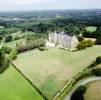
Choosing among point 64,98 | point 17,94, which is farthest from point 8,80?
point 64,98

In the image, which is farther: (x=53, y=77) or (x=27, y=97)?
(x=53, y=77)

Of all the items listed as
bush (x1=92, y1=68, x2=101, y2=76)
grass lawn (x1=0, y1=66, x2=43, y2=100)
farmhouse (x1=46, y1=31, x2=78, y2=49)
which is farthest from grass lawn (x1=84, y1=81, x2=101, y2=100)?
farmhouse (x1=46, y1=31, x2=78, y2=49)

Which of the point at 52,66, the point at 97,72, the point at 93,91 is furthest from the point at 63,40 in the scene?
the point at 93,91

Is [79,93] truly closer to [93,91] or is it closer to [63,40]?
[93,91]

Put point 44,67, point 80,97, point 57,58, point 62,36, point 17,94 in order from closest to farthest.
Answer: point 80,97 < point 17,94 < point 44,67 < point 57,58 < point 62,36

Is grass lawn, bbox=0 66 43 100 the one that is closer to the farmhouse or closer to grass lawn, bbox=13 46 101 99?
grass lawn, bbox=13 46 101 99

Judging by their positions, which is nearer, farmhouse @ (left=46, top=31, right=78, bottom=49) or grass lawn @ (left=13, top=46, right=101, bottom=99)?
grass lawn @ (left=13, top=46, right=101, bottom=99)

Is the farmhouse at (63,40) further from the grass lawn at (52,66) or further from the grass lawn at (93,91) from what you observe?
the grass lawn at (93,91)

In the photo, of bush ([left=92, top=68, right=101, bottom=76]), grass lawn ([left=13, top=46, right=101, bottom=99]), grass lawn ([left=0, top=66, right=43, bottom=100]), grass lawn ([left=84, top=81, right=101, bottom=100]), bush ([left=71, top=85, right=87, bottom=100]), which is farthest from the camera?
grass lawn ([left=13, top=46, right=101, bottom=99])

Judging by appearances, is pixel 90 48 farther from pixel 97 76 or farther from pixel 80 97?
pixel 80 97
